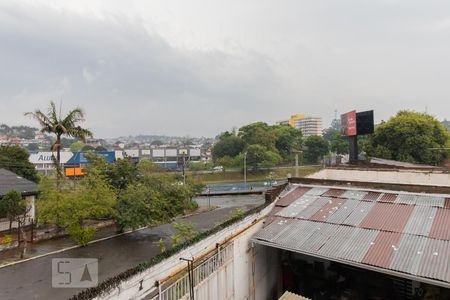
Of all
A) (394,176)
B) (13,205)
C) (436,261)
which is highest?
(394,176)

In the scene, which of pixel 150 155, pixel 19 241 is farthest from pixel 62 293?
pixel 150 155

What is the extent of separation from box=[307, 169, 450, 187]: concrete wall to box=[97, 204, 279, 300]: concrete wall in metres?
6.26

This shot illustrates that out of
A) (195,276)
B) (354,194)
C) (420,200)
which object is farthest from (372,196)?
(195,276)

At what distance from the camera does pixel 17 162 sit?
33.2 metres

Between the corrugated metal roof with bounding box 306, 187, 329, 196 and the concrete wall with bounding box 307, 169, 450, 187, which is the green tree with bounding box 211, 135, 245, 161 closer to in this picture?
the concrete wall with bounding box 307, 169, 450, 187

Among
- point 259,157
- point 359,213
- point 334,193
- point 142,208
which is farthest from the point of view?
point 259,157

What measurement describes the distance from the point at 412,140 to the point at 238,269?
39731 millimetres

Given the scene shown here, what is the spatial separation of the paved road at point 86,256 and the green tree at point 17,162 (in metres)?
18.0

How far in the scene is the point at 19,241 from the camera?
683 inches

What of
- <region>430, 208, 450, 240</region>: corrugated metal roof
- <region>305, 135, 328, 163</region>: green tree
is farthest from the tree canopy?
<region>430, 208, 450, 240</region>: corrugated metal roof

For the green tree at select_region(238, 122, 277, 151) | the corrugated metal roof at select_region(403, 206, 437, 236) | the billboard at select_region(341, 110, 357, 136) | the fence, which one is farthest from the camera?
the green tree at select_region(238, 122, 277, 151)

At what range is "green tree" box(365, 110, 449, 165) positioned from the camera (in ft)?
132

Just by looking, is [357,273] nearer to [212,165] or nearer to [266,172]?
[266,172]

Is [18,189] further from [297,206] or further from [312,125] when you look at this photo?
[312,125]
